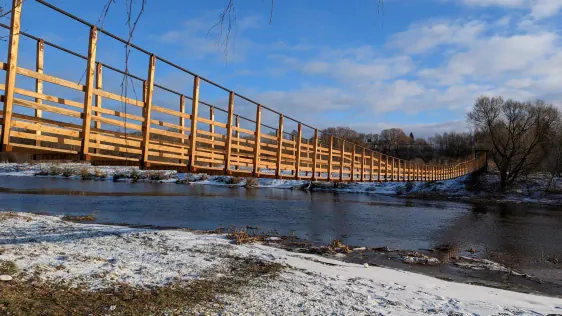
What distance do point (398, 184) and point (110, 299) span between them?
54195mm

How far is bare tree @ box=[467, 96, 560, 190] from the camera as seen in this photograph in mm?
46031

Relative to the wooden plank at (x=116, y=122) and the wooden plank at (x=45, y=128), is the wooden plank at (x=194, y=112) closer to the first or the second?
the wooden plank at (x=116, y=122)

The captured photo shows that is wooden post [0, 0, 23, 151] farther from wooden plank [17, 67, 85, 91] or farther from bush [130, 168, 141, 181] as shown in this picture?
bush [130, 168, 141, 181]

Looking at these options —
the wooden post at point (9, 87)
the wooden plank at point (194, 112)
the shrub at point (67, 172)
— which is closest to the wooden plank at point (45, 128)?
the wooden post at point (9, 87)

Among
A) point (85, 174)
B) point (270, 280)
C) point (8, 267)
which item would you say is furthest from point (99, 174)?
point (270, 280)

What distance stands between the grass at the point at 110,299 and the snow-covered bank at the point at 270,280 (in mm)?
253

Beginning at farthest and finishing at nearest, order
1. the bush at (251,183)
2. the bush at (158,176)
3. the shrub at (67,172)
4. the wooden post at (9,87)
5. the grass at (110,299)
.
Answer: the shrub at (67,172) → the bush at (158,176) → the bush at (251,183) → the wooden post at (9,87) → the grass at (110,299)

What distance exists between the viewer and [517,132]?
47.3 m

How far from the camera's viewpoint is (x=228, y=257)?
9.40m

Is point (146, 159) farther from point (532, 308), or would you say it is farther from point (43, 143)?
point (532, 308)

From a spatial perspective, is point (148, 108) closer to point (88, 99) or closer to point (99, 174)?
point (88, 99)

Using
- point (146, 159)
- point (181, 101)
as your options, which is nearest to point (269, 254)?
point (146, 159)

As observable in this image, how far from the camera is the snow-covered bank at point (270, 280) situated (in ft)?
20.0

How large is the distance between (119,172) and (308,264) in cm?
5883
